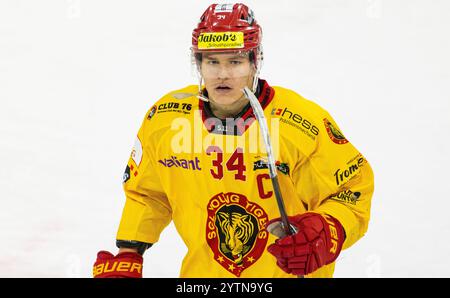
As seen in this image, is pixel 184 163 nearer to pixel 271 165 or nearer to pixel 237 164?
pixel 237 164

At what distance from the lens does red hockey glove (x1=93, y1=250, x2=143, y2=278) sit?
3.56 meters

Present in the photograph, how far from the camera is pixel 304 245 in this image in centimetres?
317

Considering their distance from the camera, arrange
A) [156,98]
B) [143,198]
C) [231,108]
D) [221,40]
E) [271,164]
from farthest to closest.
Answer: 1. [156,98]
2. [143,198]
3. [231,108]
4. [221,40]
5. [271,164]

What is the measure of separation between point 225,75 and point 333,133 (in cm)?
45

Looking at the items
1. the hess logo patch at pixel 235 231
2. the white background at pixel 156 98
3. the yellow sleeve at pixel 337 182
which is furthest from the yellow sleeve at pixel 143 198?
the white background at pixel 156 98

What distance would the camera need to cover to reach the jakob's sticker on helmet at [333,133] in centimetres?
350

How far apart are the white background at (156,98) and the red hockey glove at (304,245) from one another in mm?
1150

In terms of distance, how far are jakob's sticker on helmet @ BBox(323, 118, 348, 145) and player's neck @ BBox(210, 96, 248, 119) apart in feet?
0.99

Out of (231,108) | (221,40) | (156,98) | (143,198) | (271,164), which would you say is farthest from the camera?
(156,98)

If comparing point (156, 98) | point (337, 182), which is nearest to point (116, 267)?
point (337, 182)

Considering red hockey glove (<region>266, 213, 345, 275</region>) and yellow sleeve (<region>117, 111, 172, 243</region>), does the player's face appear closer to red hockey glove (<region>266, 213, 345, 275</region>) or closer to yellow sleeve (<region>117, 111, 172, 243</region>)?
yellow sleeve (<region>117, 111, 172, 243</region>)

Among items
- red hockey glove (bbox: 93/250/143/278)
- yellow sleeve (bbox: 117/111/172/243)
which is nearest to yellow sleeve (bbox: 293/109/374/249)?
yellow sleeve (bbox: 117/111/172/243)

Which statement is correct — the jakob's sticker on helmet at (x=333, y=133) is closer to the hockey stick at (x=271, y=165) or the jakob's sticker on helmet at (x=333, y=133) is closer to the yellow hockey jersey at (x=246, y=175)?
the yellow hockey jersey at (x=246, y=175)
